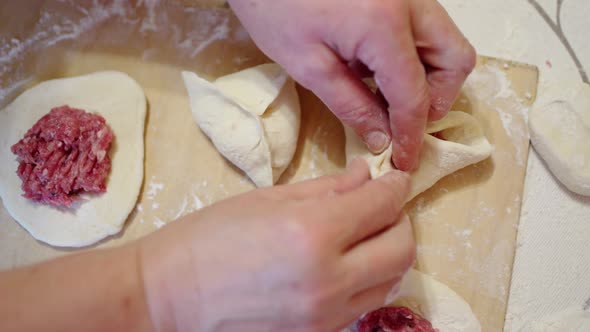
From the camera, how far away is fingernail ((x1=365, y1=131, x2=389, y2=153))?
49.7 inches

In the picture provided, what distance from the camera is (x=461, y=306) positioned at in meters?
1.33

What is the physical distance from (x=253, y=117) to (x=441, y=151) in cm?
51

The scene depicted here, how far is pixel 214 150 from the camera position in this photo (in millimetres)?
1518

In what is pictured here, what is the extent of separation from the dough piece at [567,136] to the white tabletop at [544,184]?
37 mm

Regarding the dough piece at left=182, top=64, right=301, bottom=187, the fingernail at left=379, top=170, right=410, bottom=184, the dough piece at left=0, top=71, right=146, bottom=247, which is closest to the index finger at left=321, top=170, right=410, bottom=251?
the fingernail at left=379, top=170, right=410, bottom=184

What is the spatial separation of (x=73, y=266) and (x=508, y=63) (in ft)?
4.37

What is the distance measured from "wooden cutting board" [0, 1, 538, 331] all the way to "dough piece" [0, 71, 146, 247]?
45 mm

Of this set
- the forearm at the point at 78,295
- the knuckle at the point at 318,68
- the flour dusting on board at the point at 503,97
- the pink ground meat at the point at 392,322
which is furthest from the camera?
the flour dusting on board at the point at 503,97

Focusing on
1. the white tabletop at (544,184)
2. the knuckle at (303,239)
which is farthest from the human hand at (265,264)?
the white tabletop at (544,184)

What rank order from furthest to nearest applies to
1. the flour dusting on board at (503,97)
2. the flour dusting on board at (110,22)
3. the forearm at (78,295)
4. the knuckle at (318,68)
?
1. the flour dusting on board at (110,22)
2. the flour dusting on board at (503,97)
3. the knuckle at (318,68)
4. the forearm at (78,295)

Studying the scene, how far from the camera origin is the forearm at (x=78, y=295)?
83 centimetres

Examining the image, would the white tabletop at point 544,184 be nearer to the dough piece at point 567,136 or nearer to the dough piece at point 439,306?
the dough piece at point 567,136

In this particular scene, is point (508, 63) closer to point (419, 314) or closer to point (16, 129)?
point (419, 314)

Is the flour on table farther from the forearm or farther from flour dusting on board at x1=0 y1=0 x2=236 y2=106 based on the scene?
flour dusting on board at x1=0 y1=0 x2=236 y2=106
